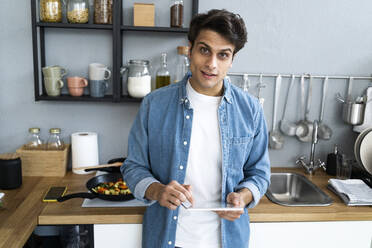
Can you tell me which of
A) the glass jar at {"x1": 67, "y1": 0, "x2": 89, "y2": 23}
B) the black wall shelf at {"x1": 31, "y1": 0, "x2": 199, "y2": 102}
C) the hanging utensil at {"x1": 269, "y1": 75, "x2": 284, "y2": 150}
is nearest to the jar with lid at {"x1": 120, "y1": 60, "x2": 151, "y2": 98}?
the black wall shelf at {"x1": 31, "y1": 0, "x2": 199, "y2": 102}

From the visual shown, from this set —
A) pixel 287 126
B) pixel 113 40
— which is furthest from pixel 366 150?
pixel 113 40

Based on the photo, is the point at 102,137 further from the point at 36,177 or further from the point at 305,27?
the point at 305,27

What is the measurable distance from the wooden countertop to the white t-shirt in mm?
263

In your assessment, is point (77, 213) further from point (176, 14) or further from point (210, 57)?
point (176, 14)

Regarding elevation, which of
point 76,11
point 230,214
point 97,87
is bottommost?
point 230,214

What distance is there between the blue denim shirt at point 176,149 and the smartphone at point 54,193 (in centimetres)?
45

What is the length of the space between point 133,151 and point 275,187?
1061 mm

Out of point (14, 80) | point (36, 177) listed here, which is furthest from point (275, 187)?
point (14, 80)

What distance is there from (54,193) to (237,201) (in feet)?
2.81

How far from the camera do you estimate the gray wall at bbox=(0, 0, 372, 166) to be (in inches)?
72.6

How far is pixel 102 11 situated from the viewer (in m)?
1.71

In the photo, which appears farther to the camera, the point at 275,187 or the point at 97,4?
the point at 275,187

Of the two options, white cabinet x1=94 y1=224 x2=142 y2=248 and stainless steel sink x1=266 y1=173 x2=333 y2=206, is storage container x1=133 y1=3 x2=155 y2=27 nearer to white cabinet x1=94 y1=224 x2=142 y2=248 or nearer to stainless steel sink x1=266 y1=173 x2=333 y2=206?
white cabinet x1=94 y1=224 x2=142 y2=248

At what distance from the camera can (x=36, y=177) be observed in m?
1.79
